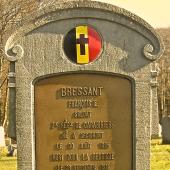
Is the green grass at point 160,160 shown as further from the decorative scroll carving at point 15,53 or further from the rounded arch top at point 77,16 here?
the decorative scroll carving at point 15,53

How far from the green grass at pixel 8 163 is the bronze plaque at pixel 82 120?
5070mm

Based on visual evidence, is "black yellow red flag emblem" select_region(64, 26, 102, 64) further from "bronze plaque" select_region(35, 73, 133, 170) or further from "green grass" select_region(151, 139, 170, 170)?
"green grass" select_region(151, 139, 170, 170)

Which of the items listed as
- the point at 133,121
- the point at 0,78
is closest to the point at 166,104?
the point at 0,78

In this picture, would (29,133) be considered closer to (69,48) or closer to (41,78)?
(41,78)

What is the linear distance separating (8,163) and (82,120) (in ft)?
21.1

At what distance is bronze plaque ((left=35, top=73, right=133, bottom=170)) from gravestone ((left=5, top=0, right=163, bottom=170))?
0.04ft

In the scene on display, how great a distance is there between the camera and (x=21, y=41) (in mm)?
6793

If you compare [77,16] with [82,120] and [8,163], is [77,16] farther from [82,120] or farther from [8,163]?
[8,163]

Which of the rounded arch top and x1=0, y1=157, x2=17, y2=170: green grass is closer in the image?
the rounded arch top

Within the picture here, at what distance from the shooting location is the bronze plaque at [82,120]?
6.82 m

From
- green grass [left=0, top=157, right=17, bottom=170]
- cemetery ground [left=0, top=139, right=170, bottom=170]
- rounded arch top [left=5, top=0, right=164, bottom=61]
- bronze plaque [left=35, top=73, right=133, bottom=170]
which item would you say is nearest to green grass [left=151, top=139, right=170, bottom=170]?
cemetery ground [left=0, top=139, right=170, bottom=170]

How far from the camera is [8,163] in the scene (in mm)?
12797

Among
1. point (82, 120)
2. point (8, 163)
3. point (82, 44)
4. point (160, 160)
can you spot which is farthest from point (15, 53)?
point (160, 160)

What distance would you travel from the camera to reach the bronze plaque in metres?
6.82
